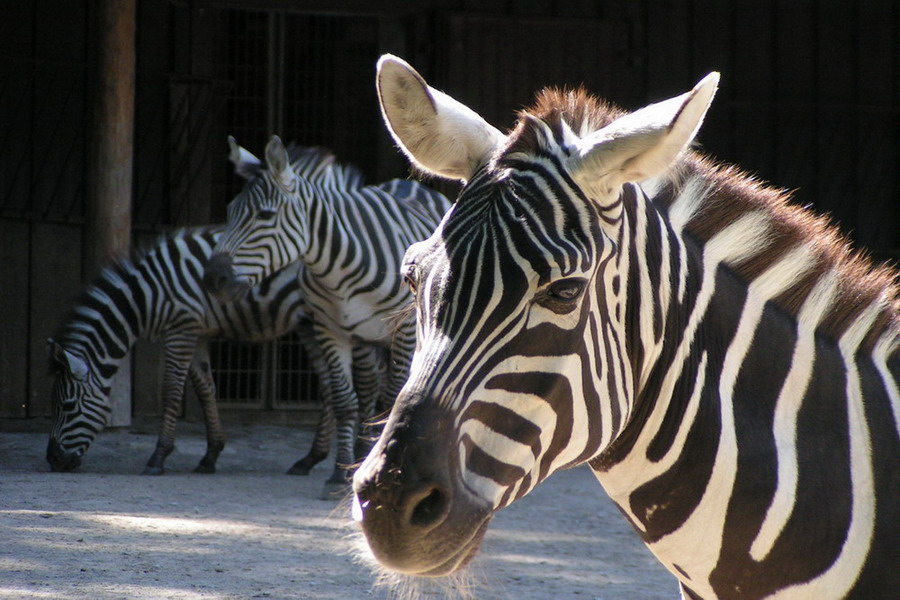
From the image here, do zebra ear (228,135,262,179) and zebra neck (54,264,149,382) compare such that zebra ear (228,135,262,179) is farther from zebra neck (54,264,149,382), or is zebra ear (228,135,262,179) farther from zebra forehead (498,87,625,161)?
zebra forehead (498,87,625,161)

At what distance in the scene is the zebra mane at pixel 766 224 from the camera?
6.84ft

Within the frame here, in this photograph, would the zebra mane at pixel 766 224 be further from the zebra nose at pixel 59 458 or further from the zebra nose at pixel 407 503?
the zebra nose at pixel 59 458

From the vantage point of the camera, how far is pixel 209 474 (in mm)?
7512

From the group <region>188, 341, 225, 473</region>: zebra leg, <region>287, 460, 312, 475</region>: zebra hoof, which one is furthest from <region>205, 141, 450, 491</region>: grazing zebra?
<region>188, 341, 225, 473</region>: zebra leg

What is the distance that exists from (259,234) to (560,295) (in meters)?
5.65

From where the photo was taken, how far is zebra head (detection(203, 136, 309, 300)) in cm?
713

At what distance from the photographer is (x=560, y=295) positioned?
1.75 meters

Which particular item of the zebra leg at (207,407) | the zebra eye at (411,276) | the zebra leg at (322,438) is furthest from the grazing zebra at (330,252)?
the zebra eye at (411,276)

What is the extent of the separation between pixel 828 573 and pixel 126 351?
6828mm

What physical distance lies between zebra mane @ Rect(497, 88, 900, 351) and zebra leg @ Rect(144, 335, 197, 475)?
6.03m

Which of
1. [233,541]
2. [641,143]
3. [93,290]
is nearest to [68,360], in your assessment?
[93,290]

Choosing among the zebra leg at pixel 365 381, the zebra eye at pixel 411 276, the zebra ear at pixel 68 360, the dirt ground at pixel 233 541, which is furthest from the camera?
the zebra leg at pixel 365 381

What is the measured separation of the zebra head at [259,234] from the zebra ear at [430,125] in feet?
17.4

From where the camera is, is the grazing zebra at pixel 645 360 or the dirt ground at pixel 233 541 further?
the dirt ground at pixel 233 541
